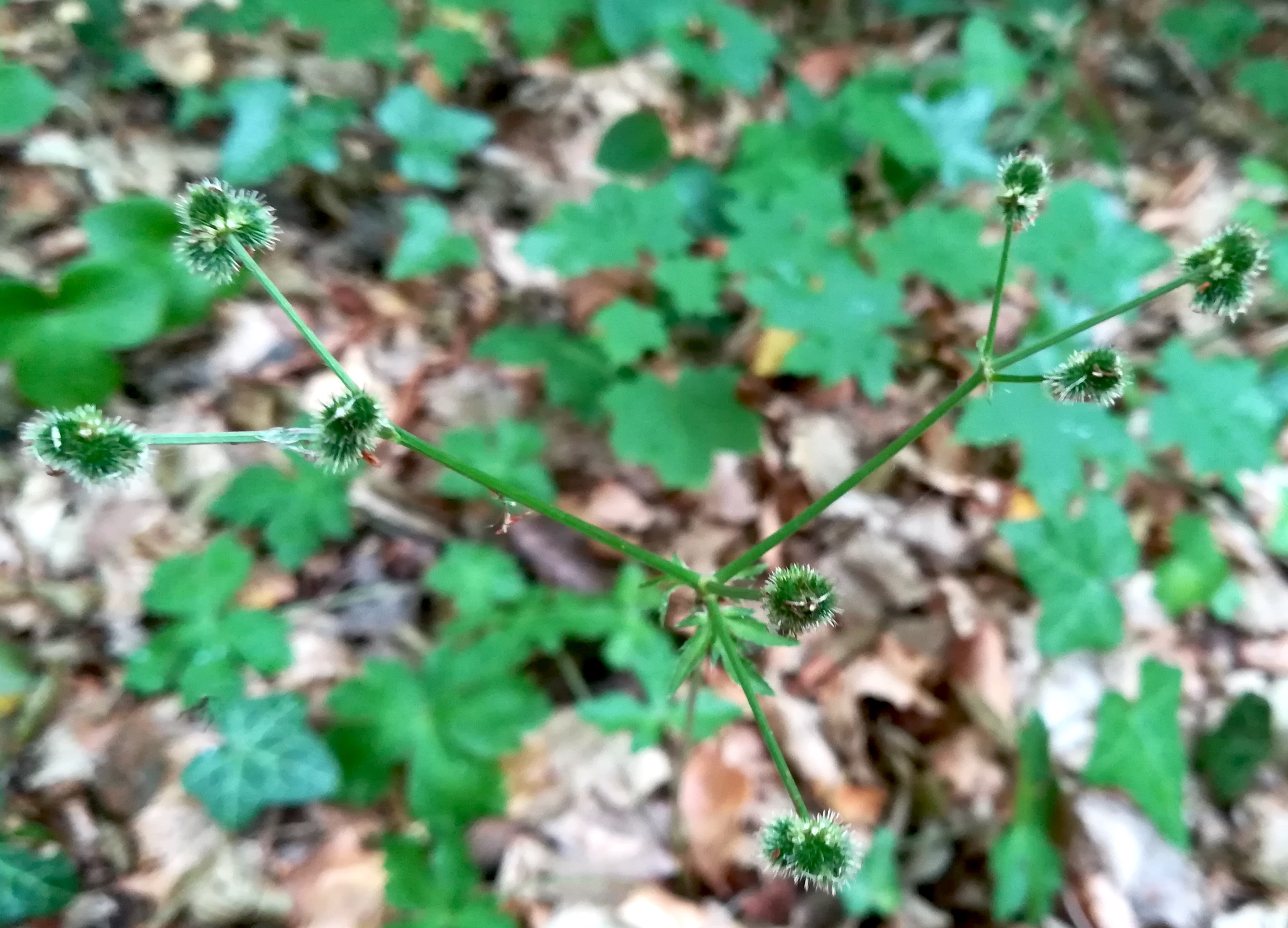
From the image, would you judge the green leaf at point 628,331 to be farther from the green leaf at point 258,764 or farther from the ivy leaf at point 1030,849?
the ivy leaf at point 1030,849

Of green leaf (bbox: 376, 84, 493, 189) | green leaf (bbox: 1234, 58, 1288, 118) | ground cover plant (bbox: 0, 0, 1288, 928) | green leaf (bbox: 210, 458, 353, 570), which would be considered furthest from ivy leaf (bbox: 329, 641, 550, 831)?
green leaf (bbox: 1234, 58, 1288, 118)

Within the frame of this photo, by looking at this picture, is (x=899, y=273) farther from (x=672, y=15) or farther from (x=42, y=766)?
(x=42, y=766)

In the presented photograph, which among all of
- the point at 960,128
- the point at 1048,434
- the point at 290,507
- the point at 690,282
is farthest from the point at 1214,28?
the point at 290,507

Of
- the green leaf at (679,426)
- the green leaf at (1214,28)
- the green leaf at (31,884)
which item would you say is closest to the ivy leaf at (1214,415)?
the green leaf at (679,426)

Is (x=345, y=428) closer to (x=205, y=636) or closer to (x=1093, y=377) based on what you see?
(x=1093, y=377)

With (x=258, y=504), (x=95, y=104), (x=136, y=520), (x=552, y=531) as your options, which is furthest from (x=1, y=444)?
(x=552, y=531)
